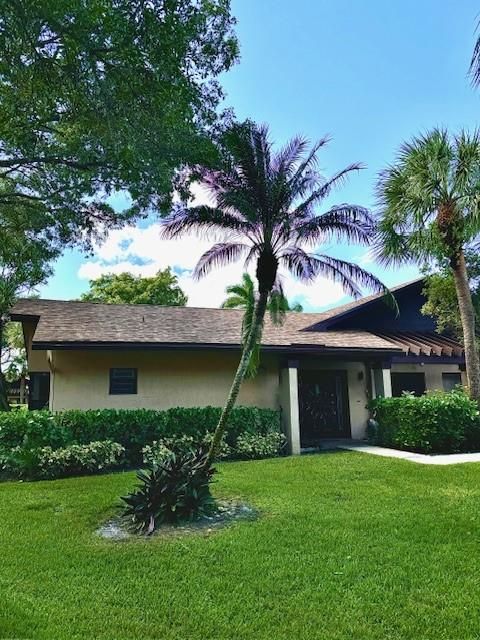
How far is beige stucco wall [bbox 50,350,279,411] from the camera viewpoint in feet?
43.5

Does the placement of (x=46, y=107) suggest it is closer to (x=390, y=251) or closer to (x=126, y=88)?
(x=126, y=88)

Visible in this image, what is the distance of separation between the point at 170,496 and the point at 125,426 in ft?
17.0

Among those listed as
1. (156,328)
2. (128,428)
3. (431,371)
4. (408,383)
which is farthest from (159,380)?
(431,371)

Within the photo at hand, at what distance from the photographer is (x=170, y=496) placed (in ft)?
23.4

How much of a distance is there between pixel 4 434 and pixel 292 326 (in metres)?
9.97

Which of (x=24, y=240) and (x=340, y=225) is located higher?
(x=24, y=240)

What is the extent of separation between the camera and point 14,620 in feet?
13.3

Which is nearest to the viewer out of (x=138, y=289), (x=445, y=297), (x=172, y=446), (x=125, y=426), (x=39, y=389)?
(x=125, y=426)

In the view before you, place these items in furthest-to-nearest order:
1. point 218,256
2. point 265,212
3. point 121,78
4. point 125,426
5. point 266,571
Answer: point 125,426
point 218,256
point 265,212
point 121,78
point 266,571

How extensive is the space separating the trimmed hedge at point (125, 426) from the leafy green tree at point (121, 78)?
568 centimetres

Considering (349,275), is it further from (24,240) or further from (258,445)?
(24,240)

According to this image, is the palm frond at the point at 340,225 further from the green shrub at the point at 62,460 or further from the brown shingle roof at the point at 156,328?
the green shrub at the point at 62,460

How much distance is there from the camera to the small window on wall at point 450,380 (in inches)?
706

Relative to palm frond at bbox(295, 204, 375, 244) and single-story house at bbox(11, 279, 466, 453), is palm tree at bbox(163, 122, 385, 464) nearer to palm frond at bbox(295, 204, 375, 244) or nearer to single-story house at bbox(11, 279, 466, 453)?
palm frond at bbox(295, 204, 375, 244)
